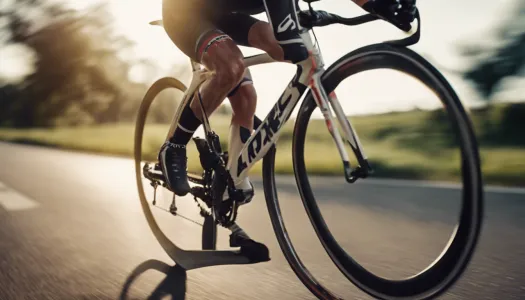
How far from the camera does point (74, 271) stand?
381 centimetres

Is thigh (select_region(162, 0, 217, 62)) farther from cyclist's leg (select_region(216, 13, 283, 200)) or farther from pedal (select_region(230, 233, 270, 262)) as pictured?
pedal (select_region(230, 233, 270, 262))

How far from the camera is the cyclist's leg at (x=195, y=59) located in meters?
3.23

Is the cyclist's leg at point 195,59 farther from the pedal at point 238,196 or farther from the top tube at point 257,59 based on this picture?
the pedal at point 238,196

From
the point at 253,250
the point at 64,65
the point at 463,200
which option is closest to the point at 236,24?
the point at 253,250

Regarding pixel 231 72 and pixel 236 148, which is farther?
pixel 236 148

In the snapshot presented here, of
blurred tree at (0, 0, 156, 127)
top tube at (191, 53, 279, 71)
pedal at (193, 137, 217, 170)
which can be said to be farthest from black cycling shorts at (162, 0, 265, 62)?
blurred tree at (0, 0, 156, 127)

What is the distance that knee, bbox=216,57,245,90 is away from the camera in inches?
127

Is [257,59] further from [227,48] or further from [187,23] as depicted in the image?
[187,23]

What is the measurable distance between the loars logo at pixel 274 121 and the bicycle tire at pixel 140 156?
27.2 inches

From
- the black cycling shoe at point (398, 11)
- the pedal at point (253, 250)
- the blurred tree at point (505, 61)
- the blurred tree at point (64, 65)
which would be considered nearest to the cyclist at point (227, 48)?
the pedal at point (253, 250)

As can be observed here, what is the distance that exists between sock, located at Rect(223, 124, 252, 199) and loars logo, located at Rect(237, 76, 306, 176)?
0.67 ft

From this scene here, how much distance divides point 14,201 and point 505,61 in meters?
7.22

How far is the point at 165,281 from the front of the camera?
357 cm

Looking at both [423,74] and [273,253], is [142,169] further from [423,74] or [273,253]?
[423,74]
